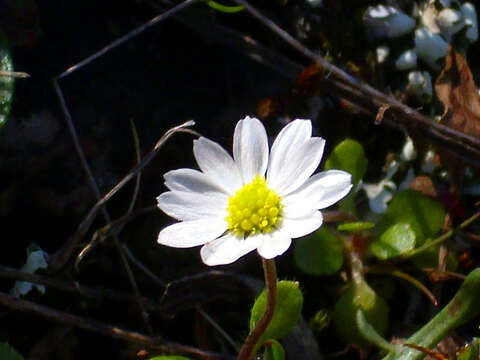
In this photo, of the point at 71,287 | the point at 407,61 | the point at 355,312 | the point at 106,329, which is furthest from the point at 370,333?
the point at 407,61

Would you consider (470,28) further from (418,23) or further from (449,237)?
(449,237)

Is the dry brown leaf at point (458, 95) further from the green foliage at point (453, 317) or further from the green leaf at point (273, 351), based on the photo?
the green leaf at point (273, 351)

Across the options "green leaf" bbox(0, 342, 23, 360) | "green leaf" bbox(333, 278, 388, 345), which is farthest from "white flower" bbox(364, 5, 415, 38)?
"green leaf" bbox(0, 342, 23, 360)

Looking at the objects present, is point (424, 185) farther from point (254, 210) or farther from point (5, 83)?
point (5, 83)

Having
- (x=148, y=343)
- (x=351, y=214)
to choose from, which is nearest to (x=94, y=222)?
(x=148, y=343)

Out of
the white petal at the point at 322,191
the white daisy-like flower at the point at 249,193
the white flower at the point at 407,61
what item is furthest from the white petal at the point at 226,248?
the white flower at the point at 407,61
